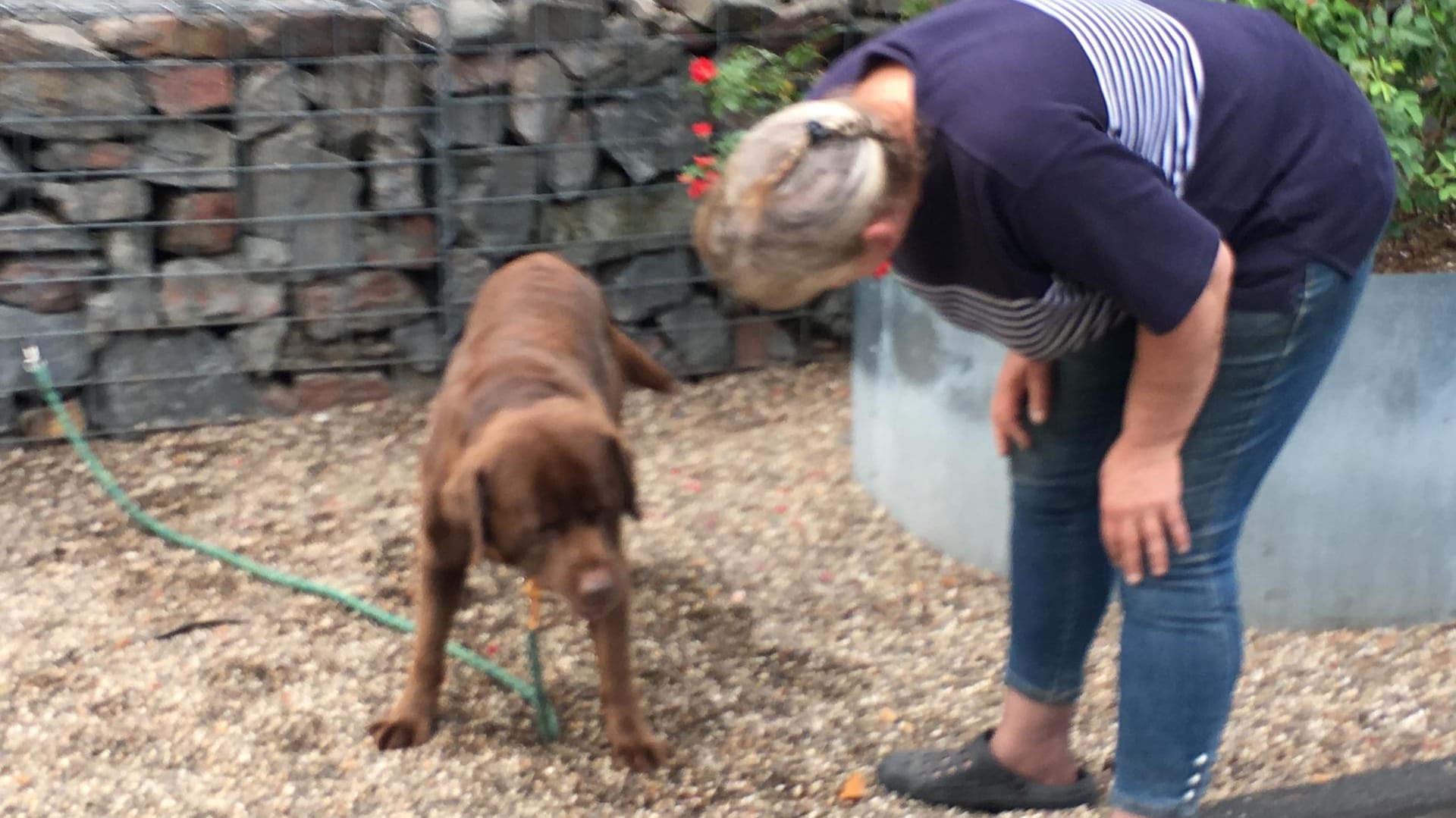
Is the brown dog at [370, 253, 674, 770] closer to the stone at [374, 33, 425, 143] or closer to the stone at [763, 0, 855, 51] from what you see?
the stone at [374, 33, 425, 143]

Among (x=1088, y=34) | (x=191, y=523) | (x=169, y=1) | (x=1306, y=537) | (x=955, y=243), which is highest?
(x=1088, y=34)

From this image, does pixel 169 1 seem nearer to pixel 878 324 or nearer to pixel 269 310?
pixel 269 310

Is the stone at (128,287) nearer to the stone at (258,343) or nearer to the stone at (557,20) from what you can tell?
the stone at (258,343)

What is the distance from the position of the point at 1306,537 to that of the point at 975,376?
32.8 inches

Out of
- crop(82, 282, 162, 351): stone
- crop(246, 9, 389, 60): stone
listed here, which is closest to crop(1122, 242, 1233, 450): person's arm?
crop(246, 9, 389, 60): stone

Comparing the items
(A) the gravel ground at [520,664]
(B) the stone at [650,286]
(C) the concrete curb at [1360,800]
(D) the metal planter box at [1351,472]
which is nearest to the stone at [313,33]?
(B) the stone at [650,286]

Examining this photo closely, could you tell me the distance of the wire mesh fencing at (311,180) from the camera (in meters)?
4.08

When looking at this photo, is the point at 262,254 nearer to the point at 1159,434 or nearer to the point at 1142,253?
the point at 1159,434

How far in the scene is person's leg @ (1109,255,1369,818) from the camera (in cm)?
174

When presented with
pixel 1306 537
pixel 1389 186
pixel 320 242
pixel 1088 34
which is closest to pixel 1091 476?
pixel 1389 186

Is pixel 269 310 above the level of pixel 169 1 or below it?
below

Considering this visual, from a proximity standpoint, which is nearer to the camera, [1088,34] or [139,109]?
[1088,34]

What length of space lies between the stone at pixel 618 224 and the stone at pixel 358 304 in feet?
1.67

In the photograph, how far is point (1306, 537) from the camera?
9.81 feet
